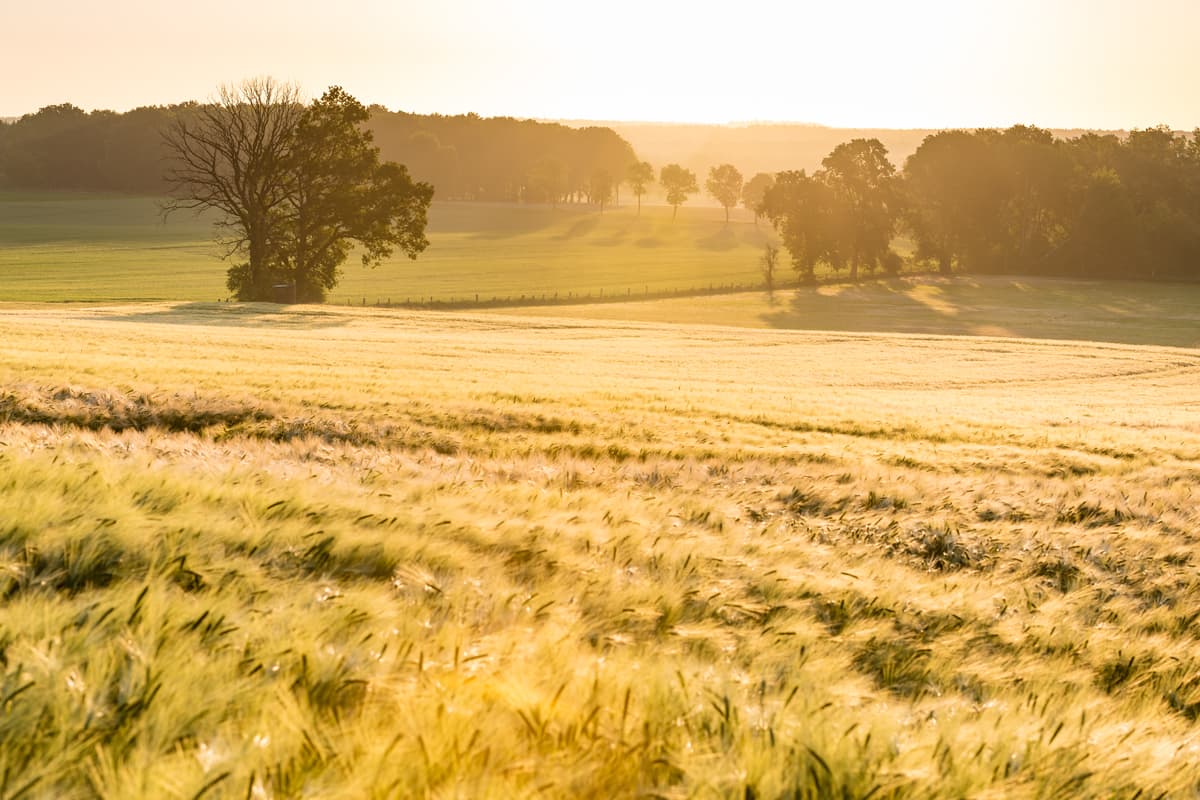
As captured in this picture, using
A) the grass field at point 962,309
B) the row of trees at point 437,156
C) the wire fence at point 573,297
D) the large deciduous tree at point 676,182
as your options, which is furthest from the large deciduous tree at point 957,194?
the row of trees at point 437,156

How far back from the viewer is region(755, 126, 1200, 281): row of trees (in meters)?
89.1

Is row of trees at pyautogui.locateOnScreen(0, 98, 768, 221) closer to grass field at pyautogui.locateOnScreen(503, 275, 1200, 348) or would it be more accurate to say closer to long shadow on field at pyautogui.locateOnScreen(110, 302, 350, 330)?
grass field at pyautogui.locateOnScreen(503, 275, 1200, 348)

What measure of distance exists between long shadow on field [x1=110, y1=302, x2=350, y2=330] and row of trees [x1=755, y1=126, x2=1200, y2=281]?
172 ft

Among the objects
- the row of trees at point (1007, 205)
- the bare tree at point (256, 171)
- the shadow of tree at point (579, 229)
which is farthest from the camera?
the shadow of tree at point (579, 229)

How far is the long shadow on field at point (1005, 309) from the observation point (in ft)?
212

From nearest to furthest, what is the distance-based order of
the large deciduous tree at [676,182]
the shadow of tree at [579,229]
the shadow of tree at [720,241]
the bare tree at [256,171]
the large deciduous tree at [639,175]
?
the bare tree at [256,171] → the shadow of tree at [720,241] → the shadow of tree at [579,229] → the large deciduous tree at [676,182] → the large deciduous tree at [639,175]

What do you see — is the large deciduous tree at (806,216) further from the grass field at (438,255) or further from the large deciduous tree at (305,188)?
the large deciduous tree at (305,188)

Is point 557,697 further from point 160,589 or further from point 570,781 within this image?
point 160,589

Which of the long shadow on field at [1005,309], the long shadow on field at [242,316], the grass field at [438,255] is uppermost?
the grass field at [438,255]

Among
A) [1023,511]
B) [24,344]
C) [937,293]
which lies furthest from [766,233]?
[1023,511]

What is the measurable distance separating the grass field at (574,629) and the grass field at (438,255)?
67632 millimetres

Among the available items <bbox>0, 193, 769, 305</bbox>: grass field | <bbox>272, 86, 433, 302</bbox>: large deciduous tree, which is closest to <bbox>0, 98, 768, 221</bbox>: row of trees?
<bbox>0, 193, 769, 305</bbox>: grass field

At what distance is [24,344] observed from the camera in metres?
25.6

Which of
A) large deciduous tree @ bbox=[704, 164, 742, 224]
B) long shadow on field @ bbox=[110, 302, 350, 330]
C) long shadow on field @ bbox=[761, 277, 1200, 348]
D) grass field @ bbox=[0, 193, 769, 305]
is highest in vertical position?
large deciduous tree @ bbox=[704, 164, 742, 224]
